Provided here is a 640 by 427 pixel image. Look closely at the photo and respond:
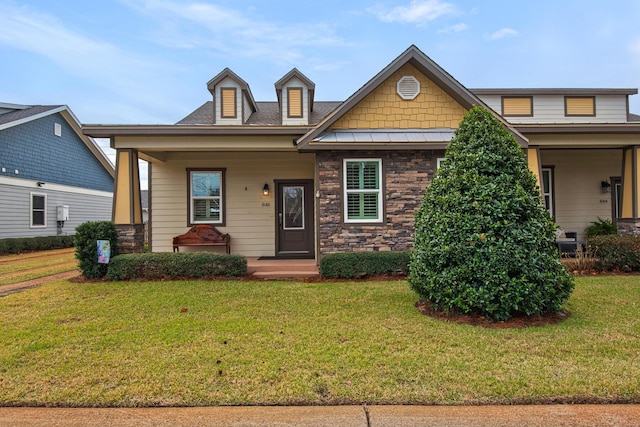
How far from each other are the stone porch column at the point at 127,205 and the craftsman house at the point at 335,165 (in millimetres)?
27

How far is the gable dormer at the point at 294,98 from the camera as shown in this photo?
39.6ft

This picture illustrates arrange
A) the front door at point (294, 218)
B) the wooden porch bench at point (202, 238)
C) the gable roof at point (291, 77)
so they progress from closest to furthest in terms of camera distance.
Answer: the wooden porch bench at point (202, 238) < the front door at point (294, 218) < the gable roof at point (291, 77)

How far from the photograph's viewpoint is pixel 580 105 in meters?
13.1

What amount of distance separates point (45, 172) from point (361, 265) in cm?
1643

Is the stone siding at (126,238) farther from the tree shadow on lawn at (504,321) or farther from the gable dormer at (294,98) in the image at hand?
the tree shadow on lawn at (504,321)

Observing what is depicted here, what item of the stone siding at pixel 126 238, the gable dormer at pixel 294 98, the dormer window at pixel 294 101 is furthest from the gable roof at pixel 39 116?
the dormer window at pixel 294 101

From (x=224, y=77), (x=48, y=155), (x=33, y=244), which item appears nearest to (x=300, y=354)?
(x=224, y=77)

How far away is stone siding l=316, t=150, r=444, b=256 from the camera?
8883 millimetres

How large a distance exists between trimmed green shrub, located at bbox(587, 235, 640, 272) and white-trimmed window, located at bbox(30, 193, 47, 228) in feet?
66.6

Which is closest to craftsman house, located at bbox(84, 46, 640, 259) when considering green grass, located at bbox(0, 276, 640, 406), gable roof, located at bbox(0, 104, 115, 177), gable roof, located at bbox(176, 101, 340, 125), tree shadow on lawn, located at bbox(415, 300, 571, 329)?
gable roof, located at bbox(176, 101, 340, 125)

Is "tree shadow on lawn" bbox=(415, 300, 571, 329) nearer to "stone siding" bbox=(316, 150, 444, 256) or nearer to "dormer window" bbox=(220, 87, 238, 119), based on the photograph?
"stone siding" bbox=(316, 150, 444, 256)

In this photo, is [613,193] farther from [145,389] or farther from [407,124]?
[145,389]

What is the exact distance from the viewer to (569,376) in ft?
10.2

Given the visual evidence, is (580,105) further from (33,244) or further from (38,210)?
(38,210)
